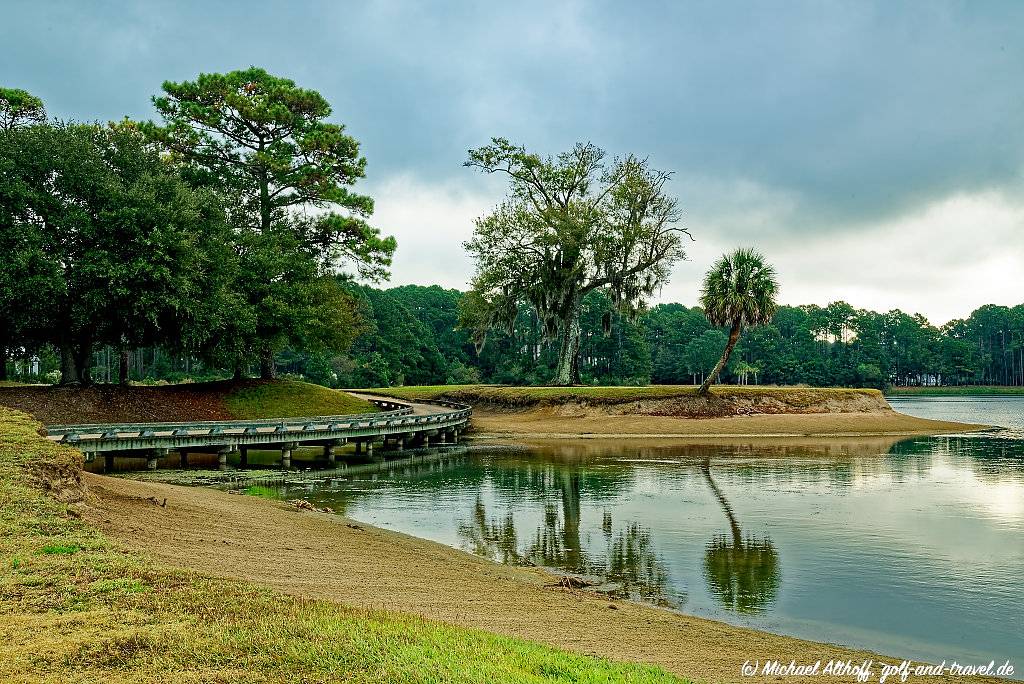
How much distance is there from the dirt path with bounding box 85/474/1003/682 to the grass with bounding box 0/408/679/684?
3.82 feet

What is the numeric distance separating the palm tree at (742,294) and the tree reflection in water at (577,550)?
33867mm

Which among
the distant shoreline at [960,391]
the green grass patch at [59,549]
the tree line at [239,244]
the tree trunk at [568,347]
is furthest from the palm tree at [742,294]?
the distant shoreline at [960,391]

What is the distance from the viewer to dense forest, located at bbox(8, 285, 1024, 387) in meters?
93.0

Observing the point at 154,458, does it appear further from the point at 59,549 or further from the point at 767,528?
the point at 767,528

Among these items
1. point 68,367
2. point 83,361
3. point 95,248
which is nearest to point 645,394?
point 95,248

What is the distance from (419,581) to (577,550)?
526 centimetres

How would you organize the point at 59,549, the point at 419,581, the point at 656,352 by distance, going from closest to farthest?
the point at 59,549 → the point at 419,581 → the point at 656,352

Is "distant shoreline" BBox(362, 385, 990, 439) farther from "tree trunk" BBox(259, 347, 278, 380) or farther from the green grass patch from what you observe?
the green grass patch

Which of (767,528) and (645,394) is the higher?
(645,394)

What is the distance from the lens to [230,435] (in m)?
29.2

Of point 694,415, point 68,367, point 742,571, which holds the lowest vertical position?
point 742,571

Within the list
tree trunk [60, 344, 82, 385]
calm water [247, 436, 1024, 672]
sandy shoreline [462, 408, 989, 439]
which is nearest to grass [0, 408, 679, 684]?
calm water [247, 436, 1024, 672]

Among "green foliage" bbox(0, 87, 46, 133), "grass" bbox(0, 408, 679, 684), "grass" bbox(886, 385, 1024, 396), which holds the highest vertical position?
"green foliage" bbox(0, 87, 46, 133)

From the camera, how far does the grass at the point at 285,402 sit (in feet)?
138
